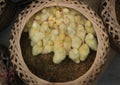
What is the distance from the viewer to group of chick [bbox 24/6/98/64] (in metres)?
1.06

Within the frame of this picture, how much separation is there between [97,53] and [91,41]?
0.05 metres

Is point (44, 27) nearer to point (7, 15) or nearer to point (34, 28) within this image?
point (34, 28)

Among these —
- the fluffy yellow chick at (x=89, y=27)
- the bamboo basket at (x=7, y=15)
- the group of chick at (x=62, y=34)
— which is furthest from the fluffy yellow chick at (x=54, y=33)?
the bamboo basket at (x=7, y=15)

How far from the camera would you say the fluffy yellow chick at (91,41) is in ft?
3.48

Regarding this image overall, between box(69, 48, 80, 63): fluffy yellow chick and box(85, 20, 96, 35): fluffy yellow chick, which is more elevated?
box(85, 20, 96, 35): fluffy yellow chick

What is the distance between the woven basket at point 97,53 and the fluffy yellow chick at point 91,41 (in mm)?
27

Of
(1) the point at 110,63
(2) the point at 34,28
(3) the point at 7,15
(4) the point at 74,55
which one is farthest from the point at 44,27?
(1) the point at 110,63

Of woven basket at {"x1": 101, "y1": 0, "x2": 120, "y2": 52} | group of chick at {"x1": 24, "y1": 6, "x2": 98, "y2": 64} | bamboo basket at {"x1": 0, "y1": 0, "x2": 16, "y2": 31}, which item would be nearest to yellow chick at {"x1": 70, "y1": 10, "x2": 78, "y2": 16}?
group of chick at {"x1": 24, "y1": 6, "x2": 98, "y2": 64}

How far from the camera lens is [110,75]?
1.42 metres

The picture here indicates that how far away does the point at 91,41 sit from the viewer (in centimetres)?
106

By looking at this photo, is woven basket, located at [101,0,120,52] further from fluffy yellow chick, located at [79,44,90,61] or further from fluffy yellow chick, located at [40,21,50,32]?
fluffy yellow chick, located at [40,21,50,32]

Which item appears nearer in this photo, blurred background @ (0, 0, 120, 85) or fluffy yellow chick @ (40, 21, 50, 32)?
fluffy yellow chick @ (40, 21, 50, 32)

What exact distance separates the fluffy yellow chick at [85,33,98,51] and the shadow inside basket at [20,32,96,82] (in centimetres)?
3

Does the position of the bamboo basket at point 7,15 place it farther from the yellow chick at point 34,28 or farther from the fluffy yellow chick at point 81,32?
the fluffy yellow chick at point 81,32
